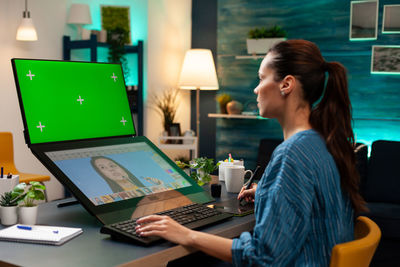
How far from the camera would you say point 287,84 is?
1.34 meters

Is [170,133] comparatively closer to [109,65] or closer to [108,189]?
[109,65]

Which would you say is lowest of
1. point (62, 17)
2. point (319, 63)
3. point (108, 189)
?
point (108, 189)

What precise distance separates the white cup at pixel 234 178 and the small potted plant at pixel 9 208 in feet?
2.76

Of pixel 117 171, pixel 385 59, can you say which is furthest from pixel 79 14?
pixel 117 171

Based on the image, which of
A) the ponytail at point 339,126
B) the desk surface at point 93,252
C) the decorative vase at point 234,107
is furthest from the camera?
the decorative vase at point 234,107

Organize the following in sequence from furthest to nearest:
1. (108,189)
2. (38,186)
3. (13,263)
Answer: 1. (108,189)
2. (38,186)
3. (13,263)

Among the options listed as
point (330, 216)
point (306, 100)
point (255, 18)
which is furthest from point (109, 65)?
point (255, 18)

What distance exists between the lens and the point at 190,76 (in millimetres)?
5152

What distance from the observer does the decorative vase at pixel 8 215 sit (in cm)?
148

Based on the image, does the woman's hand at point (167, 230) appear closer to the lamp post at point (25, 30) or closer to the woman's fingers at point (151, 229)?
the woman's fingers at point (151, 229)

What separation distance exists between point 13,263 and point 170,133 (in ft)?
13.6

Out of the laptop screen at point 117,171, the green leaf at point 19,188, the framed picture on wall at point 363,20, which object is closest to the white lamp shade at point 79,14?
the framed picture on wall at point 363,20

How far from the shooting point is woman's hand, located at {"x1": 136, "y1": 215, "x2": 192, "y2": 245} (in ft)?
4.27

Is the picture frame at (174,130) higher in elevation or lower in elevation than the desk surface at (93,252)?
lower
